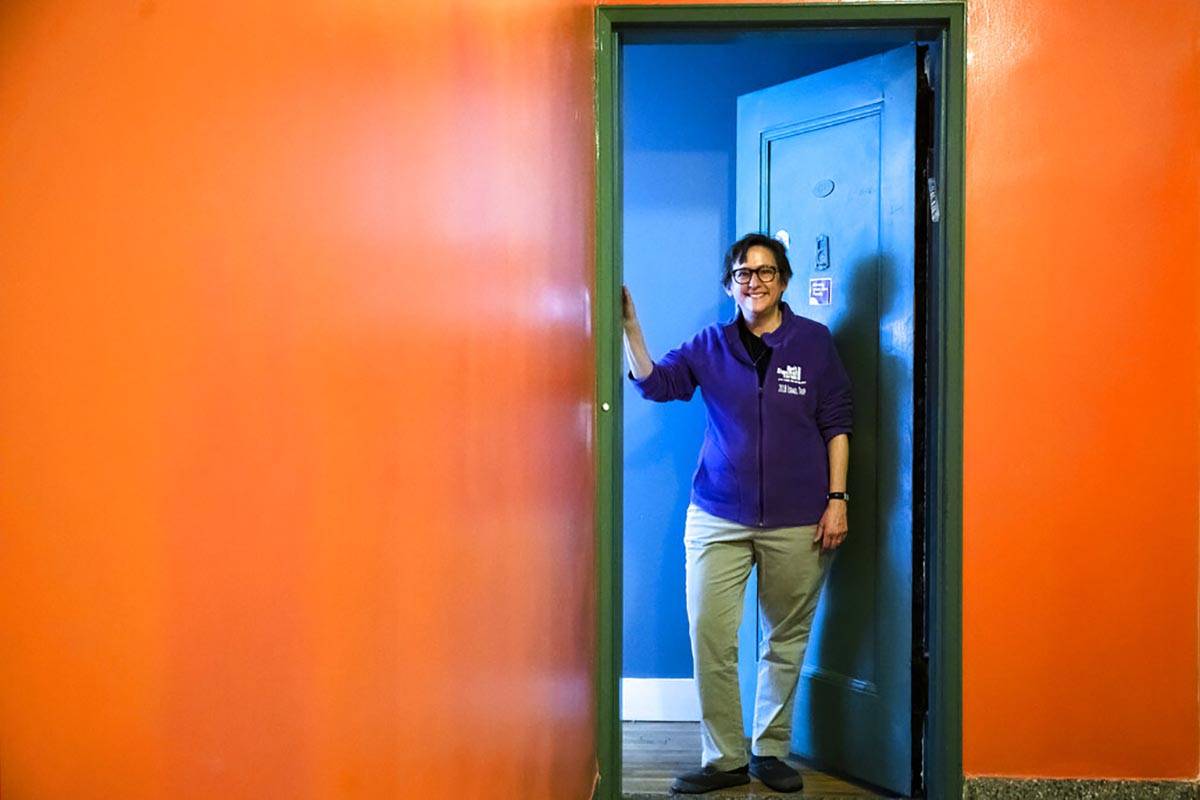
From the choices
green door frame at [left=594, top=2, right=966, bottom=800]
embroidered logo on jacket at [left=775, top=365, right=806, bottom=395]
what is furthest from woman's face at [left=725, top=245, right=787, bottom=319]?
green door frame at [left=594, top=2, right=966, bottom=800]

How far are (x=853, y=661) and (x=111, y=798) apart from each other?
317 centimetres

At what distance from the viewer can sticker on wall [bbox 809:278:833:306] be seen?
3604 mm

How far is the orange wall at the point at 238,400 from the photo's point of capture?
50cm

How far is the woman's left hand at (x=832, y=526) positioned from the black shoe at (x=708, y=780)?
2.28 feet

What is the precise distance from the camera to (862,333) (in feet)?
11.4

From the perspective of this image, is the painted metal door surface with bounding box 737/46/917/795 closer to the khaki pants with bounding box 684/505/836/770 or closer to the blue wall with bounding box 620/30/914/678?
the khaki pants with bounding box 684/505/836/770

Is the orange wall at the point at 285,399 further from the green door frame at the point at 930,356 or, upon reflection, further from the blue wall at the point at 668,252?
the blue wall at the point at 668,252

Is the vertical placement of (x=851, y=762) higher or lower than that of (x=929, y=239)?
lower

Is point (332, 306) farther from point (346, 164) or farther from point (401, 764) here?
point (401, 764)

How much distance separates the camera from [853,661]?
3.48m

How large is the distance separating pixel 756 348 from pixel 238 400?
288 cm

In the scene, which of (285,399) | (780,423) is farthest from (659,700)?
(285,399)

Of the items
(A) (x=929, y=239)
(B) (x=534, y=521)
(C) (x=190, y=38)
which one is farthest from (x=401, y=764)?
(A) (x=929, y=239)

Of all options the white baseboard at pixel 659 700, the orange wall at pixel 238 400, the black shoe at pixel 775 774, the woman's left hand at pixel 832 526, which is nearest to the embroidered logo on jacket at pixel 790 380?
the woman's left hand at pixel 832 526
